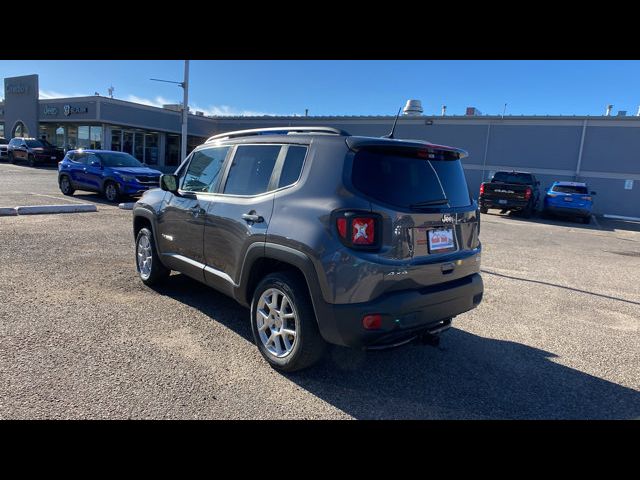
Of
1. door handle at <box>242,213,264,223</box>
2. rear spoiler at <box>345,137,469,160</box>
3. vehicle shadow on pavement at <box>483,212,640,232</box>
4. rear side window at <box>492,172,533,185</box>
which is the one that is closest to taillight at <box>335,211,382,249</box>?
rear spoiler at <box>345,137,469,160</box>

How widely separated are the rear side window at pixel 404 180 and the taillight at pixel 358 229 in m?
0.19

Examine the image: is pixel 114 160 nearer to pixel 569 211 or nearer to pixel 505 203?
pixel 505 203

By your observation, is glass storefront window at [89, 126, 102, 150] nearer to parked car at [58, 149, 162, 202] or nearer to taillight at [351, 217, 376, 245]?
parked car at [58, 149, 162, 202]

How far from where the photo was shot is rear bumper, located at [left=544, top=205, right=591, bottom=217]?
56.5 ft

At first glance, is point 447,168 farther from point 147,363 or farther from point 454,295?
point 147,363

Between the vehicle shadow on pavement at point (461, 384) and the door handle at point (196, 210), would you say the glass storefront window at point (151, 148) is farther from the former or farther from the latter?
the vehicle shadow on pavement at point (461, 384)

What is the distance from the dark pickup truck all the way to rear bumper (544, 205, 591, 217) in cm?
75

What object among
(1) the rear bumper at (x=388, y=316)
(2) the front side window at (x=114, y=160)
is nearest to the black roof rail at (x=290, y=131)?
(1) the rear bumper at (x=388, y=316)

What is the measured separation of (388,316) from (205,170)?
271cm

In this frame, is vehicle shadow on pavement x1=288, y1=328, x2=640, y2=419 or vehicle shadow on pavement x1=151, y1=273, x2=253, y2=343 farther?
vehicle shadow on pavement x1=151, y1=273, x2=253, y2=343

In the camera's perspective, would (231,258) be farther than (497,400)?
Yes
